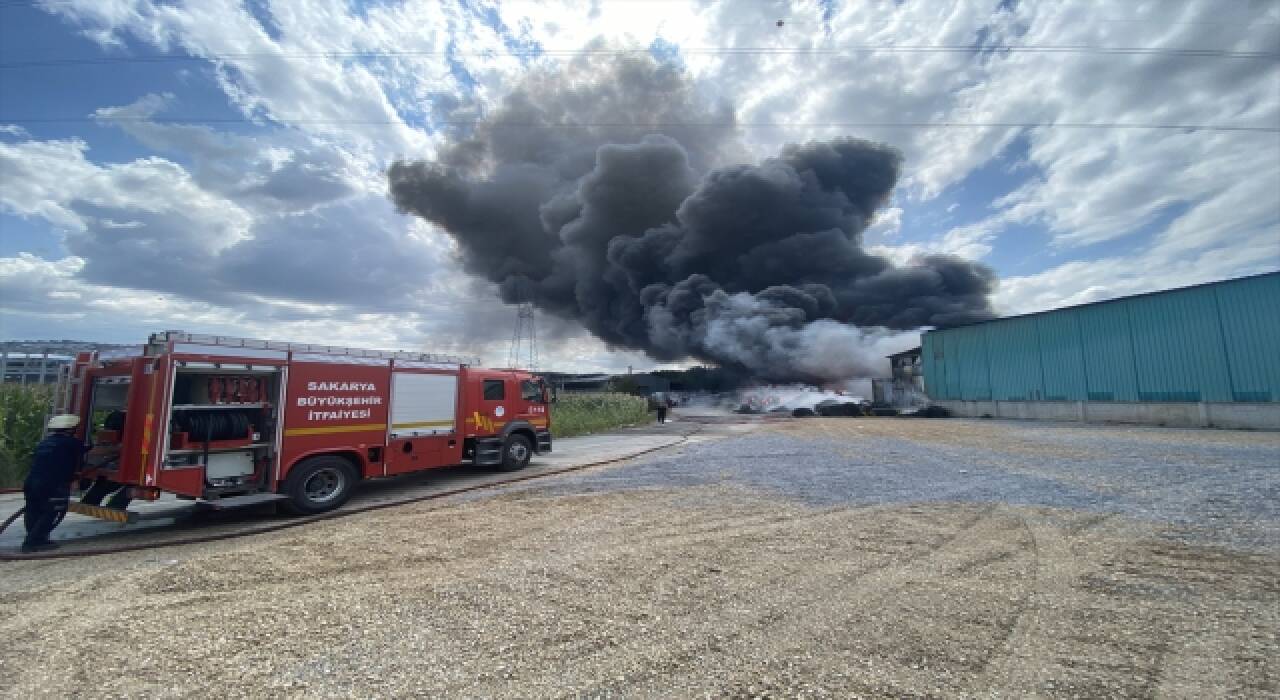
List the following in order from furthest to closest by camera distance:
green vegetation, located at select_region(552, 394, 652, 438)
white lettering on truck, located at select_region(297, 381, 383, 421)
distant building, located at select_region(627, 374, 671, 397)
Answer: distant building, located at select_region(627, 374, 671, 397)
green vegetation, located at select_region(552, 394, 652, 438)
white lettering on truck, located at select_region(297, 381, 383, 421)

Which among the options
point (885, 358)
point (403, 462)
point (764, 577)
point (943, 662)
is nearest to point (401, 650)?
point (764, 577)

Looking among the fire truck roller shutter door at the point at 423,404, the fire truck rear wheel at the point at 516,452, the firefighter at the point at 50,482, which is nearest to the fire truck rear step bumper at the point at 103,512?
the firefighter at the point at 50,482

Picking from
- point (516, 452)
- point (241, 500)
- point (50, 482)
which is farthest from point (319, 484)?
point (516, 452)

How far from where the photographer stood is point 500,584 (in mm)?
4801

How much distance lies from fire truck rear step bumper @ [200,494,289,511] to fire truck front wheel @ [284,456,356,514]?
0.23 m

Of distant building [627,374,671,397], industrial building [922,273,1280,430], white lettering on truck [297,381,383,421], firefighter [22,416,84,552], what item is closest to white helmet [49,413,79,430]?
firefighter [22,416,84,552]

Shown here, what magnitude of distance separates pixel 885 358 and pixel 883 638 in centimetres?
4559

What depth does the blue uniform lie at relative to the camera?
6207mm

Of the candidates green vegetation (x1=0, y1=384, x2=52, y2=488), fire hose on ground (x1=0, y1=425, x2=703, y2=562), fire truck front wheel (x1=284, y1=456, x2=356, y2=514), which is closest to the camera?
fire hose on ground (x1=0, y1=425, x2=703, y2=562)

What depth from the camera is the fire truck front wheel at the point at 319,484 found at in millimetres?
7965

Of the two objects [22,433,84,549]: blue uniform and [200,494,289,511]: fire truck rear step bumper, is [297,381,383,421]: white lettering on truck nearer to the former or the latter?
[200,494,289,511]: fire truck rear step bumper

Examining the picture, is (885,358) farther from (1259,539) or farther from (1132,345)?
(1259,539)

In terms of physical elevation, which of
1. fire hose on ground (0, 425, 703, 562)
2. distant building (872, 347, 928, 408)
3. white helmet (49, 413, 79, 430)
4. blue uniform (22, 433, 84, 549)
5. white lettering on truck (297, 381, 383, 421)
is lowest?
fire hose on ground (0, 425, 703, 562)

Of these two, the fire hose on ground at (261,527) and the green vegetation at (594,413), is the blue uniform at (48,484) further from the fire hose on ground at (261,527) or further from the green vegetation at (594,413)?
the green vegetation at (594,413)
